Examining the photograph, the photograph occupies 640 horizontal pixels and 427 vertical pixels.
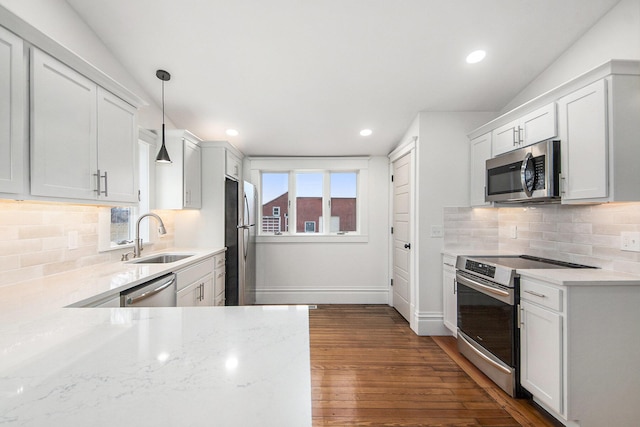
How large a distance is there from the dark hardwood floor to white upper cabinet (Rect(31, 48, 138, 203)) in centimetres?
200

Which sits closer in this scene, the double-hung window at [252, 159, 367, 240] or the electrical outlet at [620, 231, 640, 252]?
the electrical outlet at [620, 231, 640, 252]

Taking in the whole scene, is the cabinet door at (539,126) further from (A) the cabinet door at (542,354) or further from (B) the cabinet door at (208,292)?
(B) the cabinet door at (208,292)

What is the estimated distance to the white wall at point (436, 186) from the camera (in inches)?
126

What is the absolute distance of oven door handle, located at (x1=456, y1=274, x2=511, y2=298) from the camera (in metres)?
2.16

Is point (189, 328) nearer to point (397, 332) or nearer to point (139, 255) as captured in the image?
point (139, 255)

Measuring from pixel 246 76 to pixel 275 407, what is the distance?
2710mm

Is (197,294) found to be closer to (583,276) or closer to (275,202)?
(275,202)

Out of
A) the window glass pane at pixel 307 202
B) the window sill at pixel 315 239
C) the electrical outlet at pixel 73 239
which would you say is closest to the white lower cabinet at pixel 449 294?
the window sill at pixel 315 239

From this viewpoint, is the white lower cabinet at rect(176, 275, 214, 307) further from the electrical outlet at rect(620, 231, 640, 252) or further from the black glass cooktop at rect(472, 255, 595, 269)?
the electrical outlet at rect(620, 231, 640, 252)

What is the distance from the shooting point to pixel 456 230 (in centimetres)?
320

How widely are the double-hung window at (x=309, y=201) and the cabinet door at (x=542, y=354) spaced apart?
8.70 ft

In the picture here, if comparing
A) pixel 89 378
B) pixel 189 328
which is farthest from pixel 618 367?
pixel 89 378

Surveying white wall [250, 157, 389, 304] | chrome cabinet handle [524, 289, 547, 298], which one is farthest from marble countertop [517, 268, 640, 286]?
white wall [250, 157, 389, 304]

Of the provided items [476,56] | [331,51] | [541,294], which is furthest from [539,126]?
[331,51]
